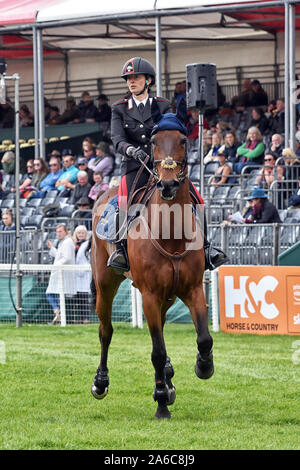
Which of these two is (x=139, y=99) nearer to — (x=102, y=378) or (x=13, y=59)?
(x=102, y=378)

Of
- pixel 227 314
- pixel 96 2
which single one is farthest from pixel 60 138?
pixel 227 314

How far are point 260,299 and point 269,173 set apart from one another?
13.9 ft

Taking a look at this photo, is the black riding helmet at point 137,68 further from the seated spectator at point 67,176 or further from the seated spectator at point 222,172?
the seated spectator at point 67,176

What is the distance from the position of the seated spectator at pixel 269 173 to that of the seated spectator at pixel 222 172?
1133 millimetres

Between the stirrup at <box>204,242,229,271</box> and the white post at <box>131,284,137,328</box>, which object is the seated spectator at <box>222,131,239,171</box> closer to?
the white post at <box>131,284,137,328</box>

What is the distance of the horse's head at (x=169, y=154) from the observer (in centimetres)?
836

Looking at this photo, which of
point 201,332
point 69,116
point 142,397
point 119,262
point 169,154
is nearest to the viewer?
point 169,154

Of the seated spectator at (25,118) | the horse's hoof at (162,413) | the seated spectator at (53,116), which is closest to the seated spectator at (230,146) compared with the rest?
the seated spectator at (53,116)

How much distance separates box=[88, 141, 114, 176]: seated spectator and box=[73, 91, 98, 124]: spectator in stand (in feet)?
18.6

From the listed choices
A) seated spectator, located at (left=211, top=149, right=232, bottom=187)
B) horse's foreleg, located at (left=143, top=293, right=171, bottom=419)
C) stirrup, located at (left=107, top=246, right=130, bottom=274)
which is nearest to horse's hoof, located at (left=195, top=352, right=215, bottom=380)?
horse's foreleg, located at (left=143, top=293, right=171, bottom=419)

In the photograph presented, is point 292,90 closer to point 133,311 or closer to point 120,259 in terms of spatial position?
point 133,311

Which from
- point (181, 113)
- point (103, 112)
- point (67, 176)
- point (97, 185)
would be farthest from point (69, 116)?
point (181, 113)

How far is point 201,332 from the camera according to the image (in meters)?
8.87
